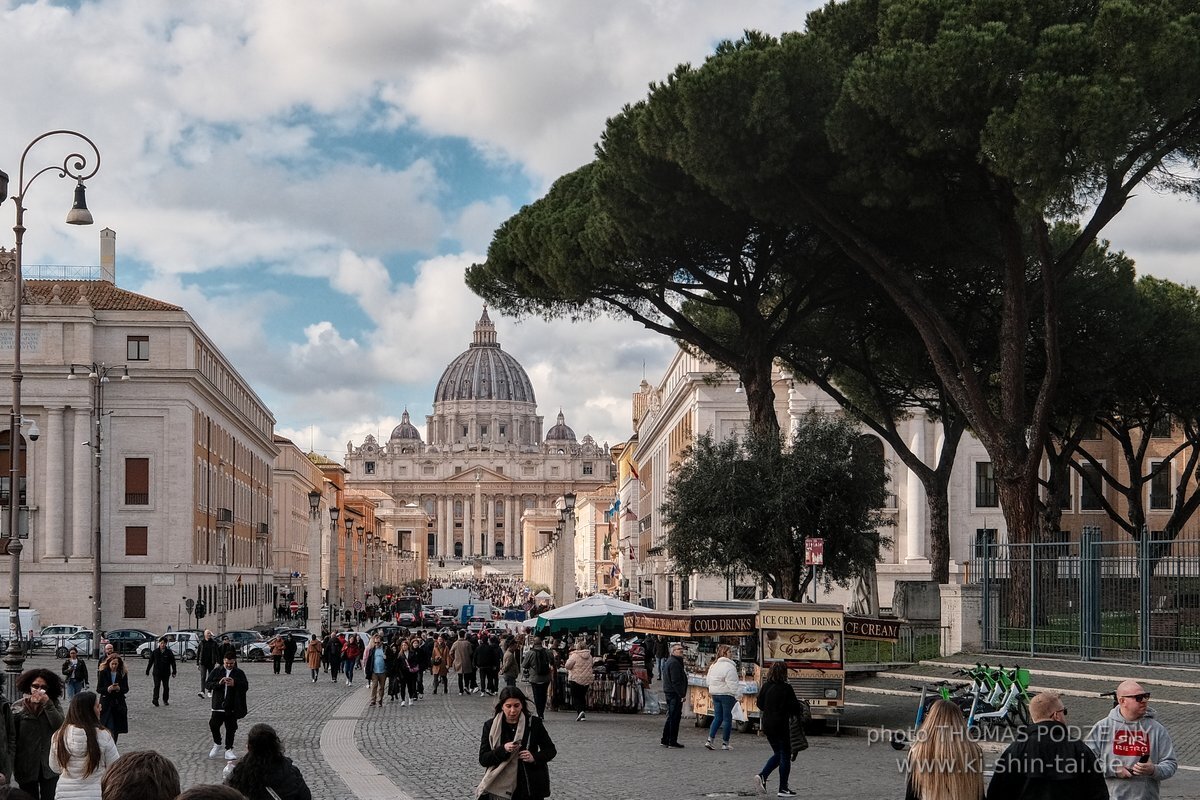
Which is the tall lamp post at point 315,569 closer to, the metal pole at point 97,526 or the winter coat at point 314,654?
the metal pole at point 97,526

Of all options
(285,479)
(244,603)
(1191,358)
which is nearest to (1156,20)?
(1191,358)


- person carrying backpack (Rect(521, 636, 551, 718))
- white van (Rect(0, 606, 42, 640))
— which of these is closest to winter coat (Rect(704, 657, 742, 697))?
person carrying backpack (Rect(521, 636, 551, 718))

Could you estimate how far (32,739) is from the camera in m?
10.2

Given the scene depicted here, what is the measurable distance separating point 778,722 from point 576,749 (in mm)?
5039

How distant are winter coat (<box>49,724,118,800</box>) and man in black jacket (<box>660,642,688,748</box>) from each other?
1107 centimetres

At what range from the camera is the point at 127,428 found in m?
53.4

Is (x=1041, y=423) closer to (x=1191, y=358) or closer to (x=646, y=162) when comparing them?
(x=646, y=162)

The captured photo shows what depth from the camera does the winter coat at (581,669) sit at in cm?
2419

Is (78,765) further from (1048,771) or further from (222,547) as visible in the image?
(222,547)

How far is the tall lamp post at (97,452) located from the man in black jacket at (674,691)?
2122 centimetres

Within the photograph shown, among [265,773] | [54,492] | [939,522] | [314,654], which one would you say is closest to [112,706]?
[265,773]

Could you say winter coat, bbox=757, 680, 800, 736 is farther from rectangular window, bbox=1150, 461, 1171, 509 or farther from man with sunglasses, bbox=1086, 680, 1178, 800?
rectangular window, bbox=1150, 461, 1171, 509

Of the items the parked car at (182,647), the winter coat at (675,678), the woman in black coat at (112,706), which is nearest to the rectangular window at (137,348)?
the parked car at (182,647)

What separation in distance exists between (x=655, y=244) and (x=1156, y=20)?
32.4 ft
